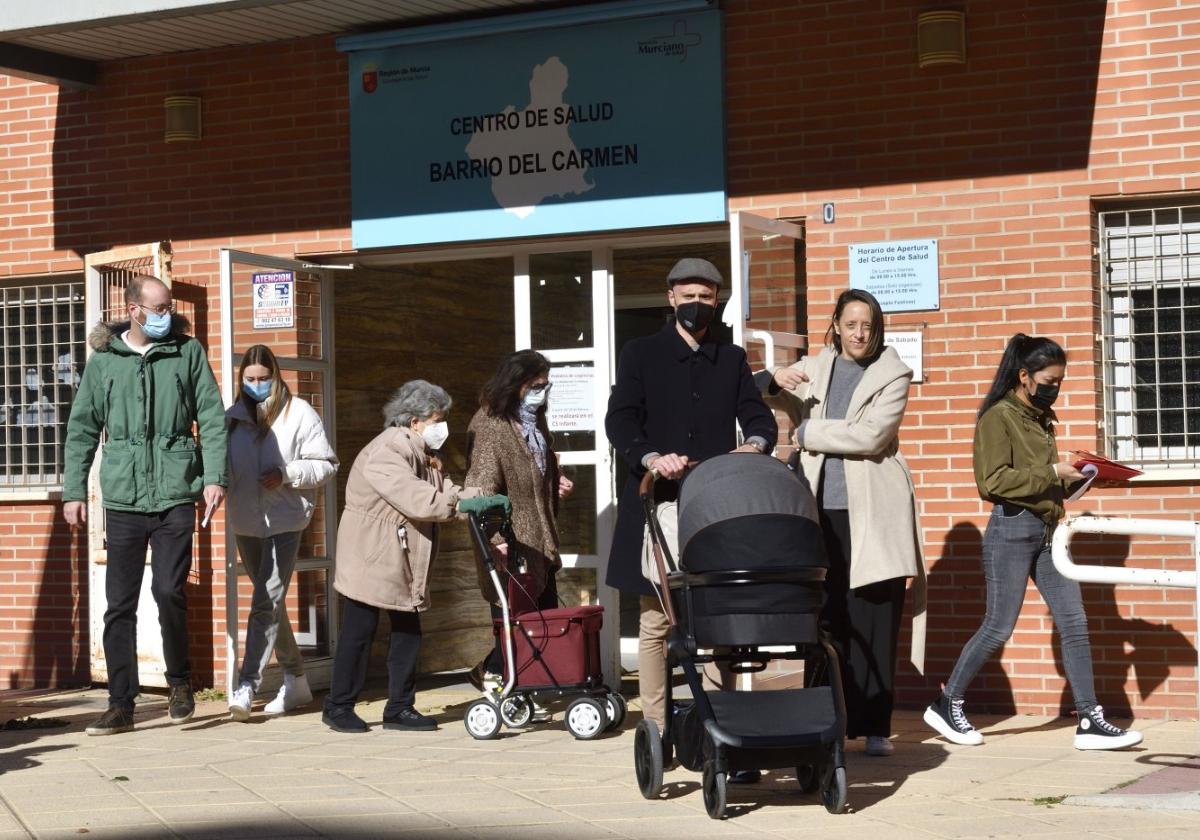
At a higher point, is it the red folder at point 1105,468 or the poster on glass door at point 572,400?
the poster on glass door at point 572,400

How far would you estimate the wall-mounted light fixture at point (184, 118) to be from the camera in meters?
10.6

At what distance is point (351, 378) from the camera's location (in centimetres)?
1088

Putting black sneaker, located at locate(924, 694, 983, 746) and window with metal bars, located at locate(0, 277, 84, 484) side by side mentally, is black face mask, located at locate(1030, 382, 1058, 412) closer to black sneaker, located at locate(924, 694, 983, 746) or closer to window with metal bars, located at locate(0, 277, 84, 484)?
black sneaker, located at locate(924, 694, 983, 746)

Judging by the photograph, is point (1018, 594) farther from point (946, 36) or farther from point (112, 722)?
point (112, 722)

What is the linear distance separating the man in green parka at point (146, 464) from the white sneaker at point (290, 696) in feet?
2.40

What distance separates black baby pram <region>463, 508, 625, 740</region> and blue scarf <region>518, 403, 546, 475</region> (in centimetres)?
71

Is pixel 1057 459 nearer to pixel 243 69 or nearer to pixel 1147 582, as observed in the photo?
pixel 1147 582

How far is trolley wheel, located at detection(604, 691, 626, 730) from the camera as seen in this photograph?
8039 millimetres

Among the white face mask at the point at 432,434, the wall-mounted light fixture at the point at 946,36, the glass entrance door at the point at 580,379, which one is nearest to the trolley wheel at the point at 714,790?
the white face mask at the point at 432,434

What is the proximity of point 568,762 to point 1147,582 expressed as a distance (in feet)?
8.42

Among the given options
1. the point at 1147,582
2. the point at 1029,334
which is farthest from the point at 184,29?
the point at 1147,582

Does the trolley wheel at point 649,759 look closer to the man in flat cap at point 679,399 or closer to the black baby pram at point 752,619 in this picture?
the black baby pram at point 752,619

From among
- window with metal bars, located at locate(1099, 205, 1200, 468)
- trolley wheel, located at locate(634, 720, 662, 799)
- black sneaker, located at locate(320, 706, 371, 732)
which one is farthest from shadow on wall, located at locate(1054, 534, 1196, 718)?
black sneaker, located at locate(320, 706, 371, 732)

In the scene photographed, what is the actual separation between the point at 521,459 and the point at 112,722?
2.35 metres
